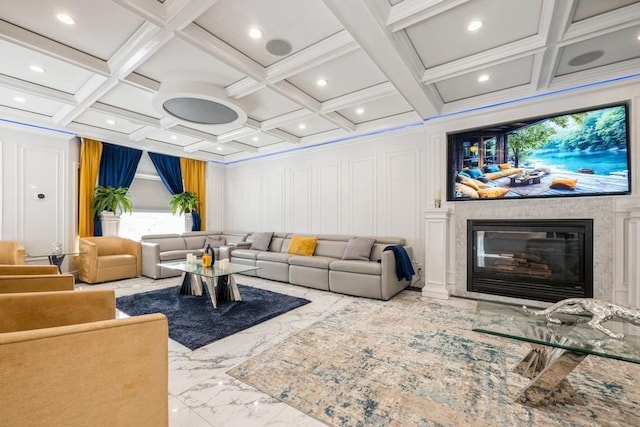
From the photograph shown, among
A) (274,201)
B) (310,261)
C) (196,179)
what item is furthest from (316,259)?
(196,179)

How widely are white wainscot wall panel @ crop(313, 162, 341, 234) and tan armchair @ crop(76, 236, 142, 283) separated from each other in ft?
11.6

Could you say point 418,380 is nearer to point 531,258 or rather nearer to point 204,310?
point 204,310

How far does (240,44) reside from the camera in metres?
2.68

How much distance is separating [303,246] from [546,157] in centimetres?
387

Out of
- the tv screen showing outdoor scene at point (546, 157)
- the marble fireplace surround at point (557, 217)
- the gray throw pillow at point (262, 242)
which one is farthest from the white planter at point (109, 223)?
the tv screen showing outdoor scene at point (546, 157)

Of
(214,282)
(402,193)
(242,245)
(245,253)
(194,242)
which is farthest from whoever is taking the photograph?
(194,242)

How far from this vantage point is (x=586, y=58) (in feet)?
9.53

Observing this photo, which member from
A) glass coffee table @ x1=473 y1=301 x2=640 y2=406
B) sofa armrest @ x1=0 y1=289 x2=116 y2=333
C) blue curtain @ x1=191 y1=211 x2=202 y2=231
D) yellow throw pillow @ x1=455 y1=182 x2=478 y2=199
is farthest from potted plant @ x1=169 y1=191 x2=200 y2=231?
glass coffee table @ x1=473 y1=301 x2=640 y2=406

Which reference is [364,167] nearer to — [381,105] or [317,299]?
[381,105]

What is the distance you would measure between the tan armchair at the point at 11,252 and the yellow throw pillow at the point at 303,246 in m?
3.87

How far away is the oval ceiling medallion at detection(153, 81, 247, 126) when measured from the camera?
323cm

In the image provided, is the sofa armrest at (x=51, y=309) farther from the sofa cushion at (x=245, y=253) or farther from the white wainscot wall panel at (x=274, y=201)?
the white wainscot wall panel at (x=274, y=201)

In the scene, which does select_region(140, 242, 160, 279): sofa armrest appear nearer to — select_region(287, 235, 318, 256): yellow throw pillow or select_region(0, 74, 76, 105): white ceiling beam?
select_region(287, 235, 318, 256): yellow throw pillow

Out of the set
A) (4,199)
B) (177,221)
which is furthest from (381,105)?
(4,199)
